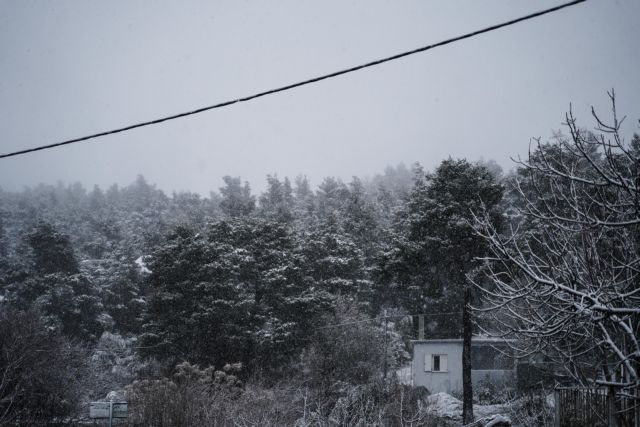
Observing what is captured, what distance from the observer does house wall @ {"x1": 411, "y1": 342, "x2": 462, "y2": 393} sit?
104ft

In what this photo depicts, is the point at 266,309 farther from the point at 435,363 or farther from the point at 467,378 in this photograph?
the point at 467,378

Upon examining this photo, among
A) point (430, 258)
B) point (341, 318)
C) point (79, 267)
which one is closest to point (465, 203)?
point (430, 258)

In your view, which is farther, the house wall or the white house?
the house wall

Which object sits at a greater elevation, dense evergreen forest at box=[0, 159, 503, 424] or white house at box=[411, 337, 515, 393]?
dense evergreen forest at box=[0, 159, 503, 424]

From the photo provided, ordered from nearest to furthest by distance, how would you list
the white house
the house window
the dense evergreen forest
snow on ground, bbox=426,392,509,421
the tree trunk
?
the tree trunk
snow on ground, bbox=426,392,509,421
the dense evergreen forest
the white house
the house window

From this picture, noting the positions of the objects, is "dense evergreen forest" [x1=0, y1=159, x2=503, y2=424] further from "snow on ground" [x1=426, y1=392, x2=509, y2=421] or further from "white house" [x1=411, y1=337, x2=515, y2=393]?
"snow on ground" [x1=426, y1=392, x2=509, y2=421]

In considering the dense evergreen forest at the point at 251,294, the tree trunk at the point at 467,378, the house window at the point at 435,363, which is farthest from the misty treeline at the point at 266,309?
the house window at the point at 435,363

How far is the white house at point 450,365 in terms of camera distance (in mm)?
31469

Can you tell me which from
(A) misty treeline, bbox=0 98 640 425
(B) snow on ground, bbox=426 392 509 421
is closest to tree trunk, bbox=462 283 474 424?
(B) snow on ground, bbox=426 392 509 421

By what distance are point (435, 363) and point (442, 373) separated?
81cm

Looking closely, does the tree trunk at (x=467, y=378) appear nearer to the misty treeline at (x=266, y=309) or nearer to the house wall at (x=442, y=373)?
the misty treeline at (x=266, y=309)

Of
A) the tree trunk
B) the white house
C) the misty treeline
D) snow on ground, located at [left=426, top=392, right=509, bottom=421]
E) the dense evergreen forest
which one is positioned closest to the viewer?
the misty treeline

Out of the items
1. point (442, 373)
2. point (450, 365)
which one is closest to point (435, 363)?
point (442, 373)

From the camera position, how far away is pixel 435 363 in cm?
3256
